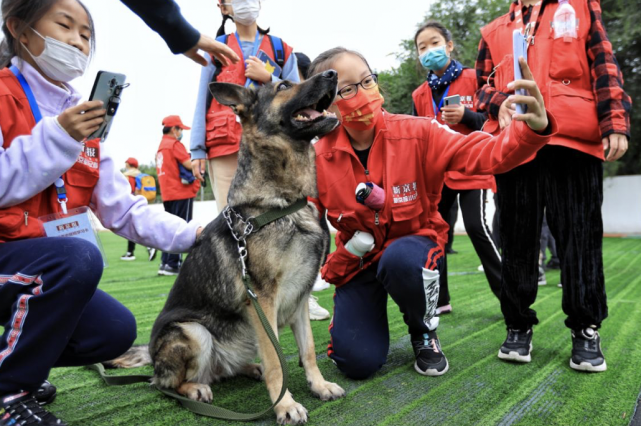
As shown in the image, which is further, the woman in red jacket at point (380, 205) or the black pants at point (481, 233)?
the black pants at point (481, 233)

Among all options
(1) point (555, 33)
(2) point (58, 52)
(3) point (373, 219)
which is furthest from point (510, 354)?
(2) point (58, 52)

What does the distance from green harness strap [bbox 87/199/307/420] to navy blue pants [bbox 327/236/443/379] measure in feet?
1.92

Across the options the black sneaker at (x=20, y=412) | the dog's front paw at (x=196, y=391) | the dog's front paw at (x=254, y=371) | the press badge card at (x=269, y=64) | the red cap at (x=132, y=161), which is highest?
the press badge card at (x=269, y=64)

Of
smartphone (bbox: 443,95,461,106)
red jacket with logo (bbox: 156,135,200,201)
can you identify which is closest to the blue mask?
smartphone (bbox: 443,95,461,106)

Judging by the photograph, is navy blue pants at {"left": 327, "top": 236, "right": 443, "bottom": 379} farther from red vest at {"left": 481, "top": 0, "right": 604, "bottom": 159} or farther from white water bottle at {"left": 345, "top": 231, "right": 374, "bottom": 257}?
red vest at {"left": 481, "top": 0, "right": 604, "bottom": 159}

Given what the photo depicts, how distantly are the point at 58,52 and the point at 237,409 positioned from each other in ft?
6.18

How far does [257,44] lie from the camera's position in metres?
3.69

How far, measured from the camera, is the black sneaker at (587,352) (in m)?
2.40

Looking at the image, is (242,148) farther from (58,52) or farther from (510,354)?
(510,354)

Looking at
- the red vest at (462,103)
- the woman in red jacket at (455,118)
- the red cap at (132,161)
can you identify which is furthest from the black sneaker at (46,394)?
the red cap at (132,161)

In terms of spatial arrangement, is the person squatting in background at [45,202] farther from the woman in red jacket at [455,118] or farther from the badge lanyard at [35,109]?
the woman in red jacket at [455,118]

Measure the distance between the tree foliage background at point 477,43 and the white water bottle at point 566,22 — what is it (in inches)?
282

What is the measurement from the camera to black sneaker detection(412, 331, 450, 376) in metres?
2.45

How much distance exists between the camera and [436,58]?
4020mm
